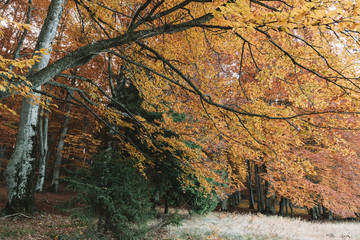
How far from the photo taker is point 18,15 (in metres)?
11.0

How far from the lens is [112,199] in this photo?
4.61 m

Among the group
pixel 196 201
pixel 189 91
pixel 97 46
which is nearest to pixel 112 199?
pixel 189 91

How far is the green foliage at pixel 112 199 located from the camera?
451 centimetres

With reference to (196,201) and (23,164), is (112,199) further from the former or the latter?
(196,201)

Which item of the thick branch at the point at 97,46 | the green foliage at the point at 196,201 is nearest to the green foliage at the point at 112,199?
the thick branch at the point at 97,46

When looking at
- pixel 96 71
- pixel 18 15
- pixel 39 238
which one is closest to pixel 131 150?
pixel 39 238

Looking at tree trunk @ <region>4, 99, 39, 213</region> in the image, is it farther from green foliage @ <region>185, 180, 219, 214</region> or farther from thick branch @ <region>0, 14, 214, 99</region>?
green foliage @ <region>185, 180, 219, 214</region>

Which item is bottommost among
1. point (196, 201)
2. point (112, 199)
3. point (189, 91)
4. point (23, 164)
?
point (196, 201)

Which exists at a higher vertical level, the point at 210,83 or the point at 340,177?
the point at 210,83

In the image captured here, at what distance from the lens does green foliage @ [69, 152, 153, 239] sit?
4.51 metres

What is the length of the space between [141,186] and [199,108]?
256 cm

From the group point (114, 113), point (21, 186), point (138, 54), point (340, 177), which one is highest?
point (138, 54)

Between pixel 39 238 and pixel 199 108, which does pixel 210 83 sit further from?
pixel 39 238

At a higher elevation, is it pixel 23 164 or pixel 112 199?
pixel 23 164
